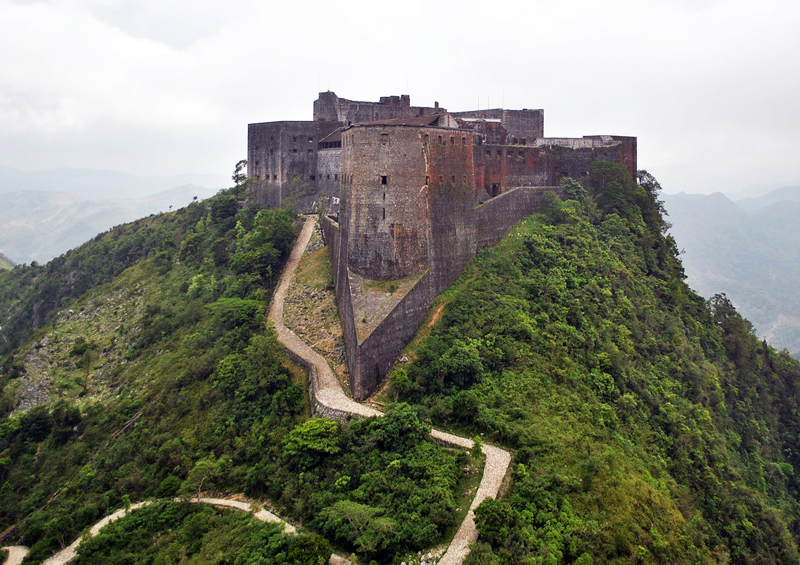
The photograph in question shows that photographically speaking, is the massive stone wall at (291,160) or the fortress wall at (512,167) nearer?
the fortress wall at (512,167)

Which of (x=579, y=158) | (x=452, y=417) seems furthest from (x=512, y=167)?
(x=452, y=417)

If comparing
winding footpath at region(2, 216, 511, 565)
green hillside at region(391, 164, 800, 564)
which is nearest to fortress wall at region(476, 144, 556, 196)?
green hillside at region(391, 164, 800, 564)

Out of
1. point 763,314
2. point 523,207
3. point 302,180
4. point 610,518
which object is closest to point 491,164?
point 523,207

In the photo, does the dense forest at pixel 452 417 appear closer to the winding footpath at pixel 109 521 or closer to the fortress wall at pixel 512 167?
the winding footpath at pixel 109 521

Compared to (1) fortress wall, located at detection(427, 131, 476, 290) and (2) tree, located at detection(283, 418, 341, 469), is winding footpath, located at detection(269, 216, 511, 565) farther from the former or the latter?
(1) fortress wall, located at detection(427, 131, 476, 290)

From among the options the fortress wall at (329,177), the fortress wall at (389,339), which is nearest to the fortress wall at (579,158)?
the fortress wall at (329,177)

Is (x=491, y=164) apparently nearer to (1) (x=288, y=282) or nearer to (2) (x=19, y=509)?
(1) (x=288, y=282)
